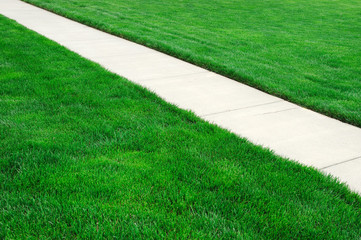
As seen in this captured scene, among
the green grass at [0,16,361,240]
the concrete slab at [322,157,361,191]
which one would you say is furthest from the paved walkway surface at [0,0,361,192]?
the green grass at [0,16,361,240]

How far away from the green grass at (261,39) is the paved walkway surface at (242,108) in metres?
0.34

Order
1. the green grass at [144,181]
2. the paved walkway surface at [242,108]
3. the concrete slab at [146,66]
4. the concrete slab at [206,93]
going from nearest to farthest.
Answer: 1. the green grass at [144,181]
2. the paved walkway surface at [242,108]
3. the concrete slab at [206,93]
4. the concrete slab at [146,66]

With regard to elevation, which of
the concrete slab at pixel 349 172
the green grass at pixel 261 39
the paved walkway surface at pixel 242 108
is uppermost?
the green grass at pixel 261 39

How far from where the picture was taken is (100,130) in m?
3.55

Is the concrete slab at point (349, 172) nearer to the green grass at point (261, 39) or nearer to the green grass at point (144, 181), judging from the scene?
the green grass at point (144, 181)

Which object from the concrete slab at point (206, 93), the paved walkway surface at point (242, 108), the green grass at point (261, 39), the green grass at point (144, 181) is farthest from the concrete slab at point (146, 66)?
the green grass at point (144, 181)

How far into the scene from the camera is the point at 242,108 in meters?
4.37

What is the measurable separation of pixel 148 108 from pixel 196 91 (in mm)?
986

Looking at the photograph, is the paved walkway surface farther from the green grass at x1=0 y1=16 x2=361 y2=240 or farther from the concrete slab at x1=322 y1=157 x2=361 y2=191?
the green grass at x1=0 y1=16 x2=361 y2=240

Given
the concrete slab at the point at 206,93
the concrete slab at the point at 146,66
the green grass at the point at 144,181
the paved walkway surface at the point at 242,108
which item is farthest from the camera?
the concrete slab at the point at 146,66

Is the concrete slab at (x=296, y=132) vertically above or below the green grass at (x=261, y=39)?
below

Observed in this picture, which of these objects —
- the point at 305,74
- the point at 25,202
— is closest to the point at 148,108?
the point at 25,202

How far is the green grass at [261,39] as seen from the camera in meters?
5.20

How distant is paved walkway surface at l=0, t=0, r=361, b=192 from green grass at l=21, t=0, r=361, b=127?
1.11 ft
